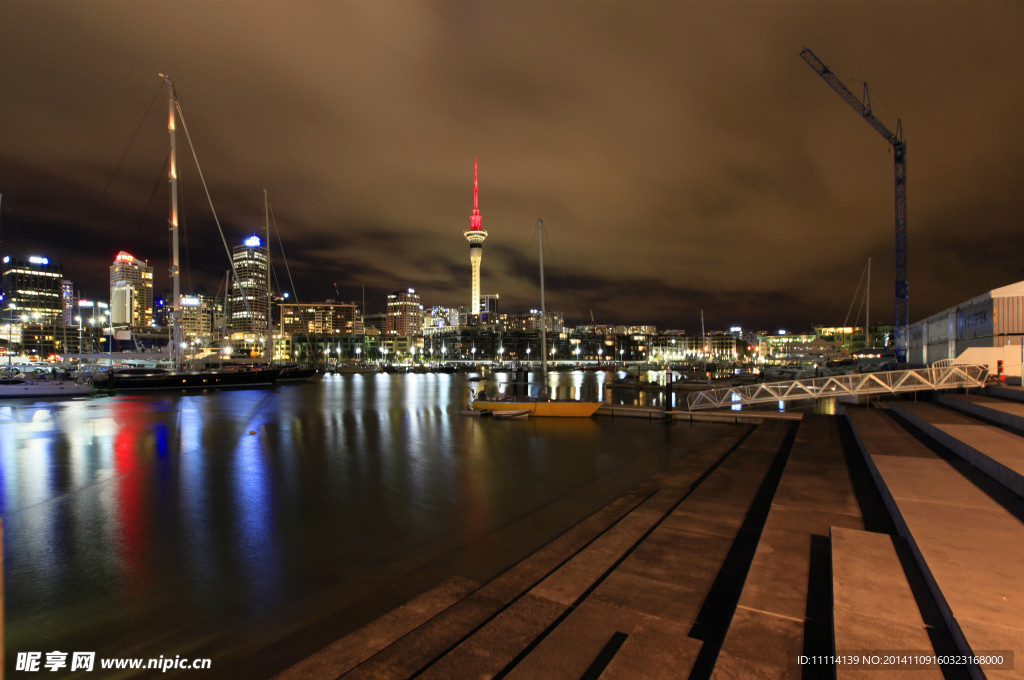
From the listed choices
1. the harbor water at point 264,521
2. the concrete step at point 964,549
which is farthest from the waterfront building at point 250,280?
the concrete step at point 964,549

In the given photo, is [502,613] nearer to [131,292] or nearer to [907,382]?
[907,382]

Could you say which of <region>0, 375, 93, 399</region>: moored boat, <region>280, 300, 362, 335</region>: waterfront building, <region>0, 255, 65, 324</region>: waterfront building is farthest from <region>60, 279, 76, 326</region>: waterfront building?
<region>0, 375, 93, 399</region>: moored boat

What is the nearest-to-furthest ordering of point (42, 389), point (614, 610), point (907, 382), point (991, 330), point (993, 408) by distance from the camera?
point (614, 610) → point (993, 408) → point (991, 330) → point (907, 382) → point (42, 389)

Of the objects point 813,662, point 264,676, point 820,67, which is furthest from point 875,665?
point 820,67

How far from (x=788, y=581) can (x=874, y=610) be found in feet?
3.50

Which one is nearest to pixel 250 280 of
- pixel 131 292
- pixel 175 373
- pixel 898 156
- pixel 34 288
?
pixel 131 292

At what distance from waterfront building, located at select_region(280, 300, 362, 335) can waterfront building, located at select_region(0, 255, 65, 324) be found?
231 feet

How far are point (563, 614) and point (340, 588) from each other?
3.56 meters

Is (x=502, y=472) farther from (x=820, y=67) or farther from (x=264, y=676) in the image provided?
(x=820, y=67)

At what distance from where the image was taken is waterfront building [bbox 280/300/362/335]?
184 metres

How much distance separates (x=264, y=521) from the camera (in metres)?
10.2

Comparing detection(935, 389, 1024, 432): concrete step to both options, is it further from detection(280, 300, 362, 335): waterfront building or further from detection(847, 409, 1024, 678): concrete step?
detection(280, 300, 362, 335): waterfront building

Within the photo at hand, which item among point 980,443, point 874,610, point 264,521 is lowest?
point 264,521

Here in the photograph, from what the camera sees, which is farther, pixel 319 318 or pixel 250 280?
pixel 319 318
